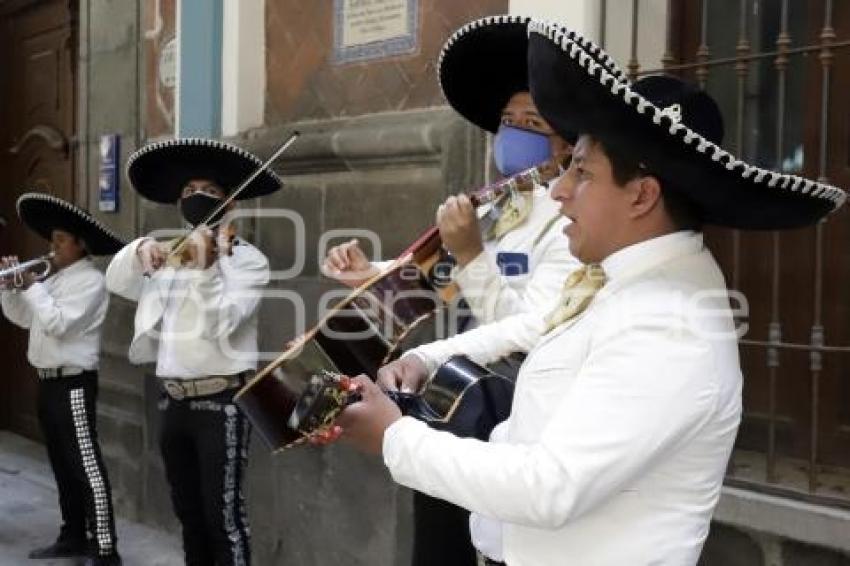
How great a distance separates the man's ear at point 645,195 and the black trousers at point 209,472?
99.0 inches

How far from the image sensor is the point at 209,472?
3715 millimetres

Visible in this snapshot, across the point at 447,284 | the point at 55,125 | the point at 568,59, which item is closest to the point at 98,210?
the point at 55,125

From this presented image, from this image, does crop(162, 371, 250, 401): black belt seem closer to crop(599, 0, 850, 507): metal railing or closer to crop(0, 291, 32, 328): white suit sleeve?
crop(0, 291, 32, 328): white suit sleeve

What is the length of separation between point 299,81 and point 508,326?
2.68m

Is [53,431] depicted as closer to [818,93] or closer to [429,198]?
[429,198]

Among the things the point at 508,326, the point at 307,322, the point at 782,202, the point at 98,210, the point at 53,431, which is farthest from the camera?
the point at 98,210

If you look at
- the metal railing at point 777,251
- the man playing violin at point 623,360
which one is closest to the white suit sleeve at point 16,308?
the metal railing at point 777,251

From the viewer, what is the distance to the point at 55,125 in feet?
22.2

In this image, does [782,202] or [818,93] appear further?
[818,93]

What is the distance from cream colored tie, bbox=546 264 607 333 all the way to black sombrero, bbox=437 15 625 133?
1058 mm

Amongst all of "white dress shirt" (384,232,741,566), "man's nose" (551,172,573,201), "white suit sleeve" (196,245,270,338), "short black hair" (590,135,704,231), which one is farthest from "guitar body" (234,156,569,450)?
"white suit sleeve" (196,245,270,338)

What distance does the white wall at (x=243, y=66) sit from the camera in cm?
483

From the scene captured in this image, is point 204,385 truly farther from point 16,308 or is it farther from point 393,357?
point 16,308

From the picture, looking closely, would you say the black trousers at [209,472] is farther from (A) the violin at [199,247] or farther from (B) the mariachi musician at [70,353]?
(B) the mariachi musician at [70,353]
